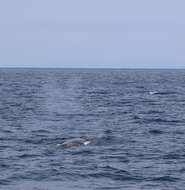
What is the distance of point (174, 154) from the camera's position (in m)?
27.0

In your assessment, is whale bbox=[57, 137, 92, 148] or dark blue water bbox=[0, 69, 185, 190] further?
whale bbox=[57, 137, 92, 148]

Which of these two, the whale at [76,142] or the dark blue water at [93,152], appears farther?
the whale at [76,142]

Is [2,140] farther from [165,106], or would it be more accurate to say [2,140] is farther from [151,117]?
[165,106]

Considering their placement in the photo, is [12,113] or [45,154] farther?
[12,113]

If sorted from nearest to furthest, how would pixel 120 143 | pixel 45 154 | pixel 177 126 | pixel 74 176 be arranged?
1. pixel 74 176
2. pixel 45 154
3. pixel 120 143
4. pixel 177 126

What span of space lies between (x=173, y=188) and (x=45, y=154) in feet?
22.8

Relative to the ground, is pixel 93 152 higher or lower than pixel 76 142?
lower

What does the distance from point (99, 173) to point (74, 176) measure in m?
1.00

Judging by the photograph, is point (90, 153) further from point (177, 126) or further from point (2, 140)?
point (177, 126)

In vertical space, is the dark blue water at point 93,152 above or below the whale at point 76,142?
below

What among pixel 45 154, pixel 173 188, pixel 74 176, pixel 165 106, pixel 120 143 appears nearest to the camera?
pixel 173 188

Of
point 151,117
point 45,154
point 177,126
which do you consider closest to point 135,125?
point 177,126

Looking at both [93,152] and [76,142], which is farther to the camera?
[76,142]

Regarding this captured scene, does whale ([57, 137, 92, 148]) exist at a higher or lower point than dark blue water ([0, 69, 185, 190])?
higher
